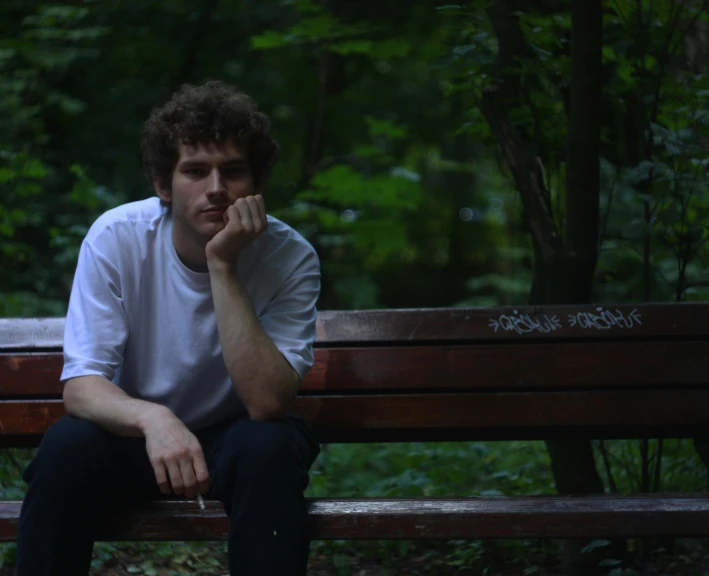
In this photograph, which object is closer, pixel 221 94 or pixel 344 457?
pixel 221 94

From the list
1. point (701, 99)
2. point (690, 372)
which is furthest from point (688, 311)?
point (701, 99)

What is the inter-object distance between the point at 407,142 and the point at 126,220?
21.8ft

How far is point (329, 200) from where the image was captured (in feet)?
21.9

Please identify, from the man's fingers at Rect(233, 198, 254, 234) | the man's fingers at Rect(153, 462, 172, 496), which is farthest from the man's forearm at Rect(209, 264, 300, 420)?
the man's fingers at Rect(153, 462, 172, 496)

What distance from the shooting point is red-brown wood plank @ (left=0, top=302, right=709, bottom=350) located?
9.65 feet

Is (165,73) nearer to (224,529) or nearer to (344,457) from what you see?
(344,457)

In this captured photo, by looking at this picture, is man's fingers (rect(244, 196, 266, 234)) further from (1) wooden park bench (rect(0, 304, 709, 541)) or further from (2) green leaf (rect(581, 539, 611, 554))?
(2) green leaf (rect(581, 539, 611, 554))

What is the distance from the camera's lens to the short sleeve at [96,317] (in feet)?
7.82

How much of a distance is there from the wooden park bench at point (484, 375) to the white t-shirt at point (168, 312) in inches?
17.2

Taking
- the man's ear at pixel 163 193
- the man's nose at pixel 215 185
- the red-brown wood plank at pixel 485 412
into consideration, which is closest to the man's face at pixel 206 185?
the man's nose at pixel 215 185

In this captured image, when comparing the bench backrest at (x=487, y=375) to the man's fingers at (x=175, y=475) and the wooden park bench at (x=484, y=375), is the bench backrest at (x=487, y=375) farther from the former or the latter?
the man's fingers at (x=175, y=475)

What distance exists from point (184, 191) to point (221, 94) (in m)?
0.30

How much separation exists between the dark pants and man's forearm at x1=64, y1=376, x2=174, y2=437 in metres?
0.04

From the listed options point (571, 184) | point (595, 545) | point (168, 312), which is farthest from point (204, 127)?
point (595, 545)
